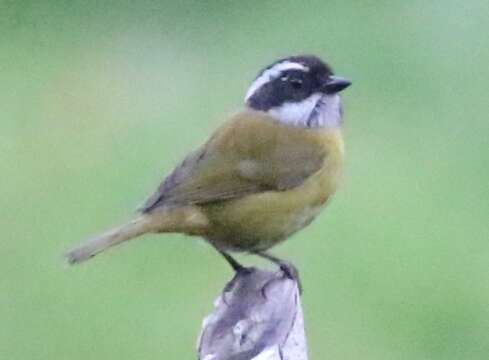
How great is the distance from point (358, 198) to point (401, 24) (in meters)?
3.41

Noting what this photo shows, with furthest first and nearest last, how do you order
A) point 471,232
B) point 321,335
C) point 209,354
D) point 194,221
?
point 471,232 < point 321,335 < point 194,221 < point 209,354

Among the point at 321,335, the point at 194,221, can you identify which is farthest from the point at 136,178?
the point at 194,221

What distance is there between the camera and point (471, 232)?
11.5 metres

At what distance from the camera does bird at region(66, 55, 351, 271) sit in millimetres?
7727

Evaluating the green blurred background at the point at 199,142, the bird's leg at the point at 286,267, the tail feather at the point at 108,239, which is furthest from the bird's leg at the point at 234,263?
the green blurred background at the point at 199,142

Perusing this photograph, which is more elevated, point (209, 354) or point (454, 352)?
point (209, 354)

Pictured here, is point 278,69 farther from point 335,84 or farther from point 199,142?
point 199,142

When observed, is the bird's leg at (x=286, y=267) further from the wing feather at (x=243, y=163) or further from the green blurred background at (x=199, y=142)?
the green blurred background at (x=199, y=142)

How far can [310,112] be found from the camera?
8289mm

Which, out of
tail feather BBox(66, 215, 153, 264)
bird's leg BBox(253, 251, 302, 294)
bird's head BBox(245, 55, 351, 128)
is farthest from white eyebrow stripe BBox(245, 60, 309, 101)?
tail feather BBox(66, 215, 153, 264)

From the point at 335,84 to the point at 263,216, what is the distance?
66 centimetres

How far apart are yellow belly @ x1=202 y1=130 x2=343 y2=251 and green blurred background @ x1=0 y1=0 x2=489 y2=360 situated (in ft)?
6.88

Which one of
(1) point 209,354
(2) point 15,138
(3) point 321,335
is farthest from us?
(2) point 15,138

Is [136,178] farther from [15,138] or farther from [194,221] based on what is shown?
[194,221]
